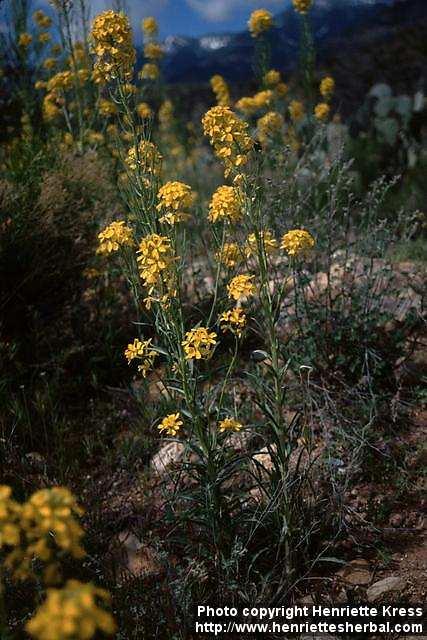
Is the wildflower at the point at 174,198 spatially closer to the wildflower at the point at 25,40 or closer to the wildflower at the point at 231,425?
the wildflower at the point at 231,425

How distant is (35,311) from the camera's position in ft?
Result: 10.6

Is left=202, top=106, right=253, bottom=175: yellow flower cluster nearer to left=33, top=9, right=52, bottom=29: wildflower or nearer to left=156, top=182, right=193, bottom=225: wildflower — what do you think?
left=156, top=182, right=193, bottom=225: wildflower

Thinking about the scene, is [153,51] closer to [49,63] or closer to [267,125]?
[49,63]

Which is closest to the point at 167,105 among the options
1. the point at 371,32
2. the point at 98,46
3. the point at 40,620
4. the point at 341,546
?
the point at 98,46

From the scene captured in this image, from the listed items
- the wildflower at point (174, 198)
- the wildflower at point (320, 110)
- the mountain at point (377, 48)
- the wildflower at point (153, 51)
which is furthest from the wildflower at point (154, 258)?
the mountain at point (377, 48)

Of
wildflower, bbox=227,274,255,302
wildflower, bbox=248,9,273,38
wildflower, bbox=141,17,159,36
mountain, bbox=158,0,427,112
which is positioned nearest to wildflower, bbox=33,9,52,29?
wildflower, bbox=141,17,159,36

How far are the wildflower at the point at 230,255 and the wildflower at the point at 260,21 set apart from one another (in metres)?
3.14

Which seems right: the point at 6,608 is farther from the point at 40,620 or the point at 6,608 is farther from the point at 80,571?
the point at 40,620

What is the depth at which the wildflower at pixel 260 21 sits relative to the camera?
4648 mm

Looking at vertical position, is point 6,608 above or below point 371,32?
below

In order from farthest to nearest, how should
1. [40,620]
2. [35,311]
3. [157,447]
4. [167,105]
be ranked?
[167,105] → [35,311] → [157,447] → [40,620]

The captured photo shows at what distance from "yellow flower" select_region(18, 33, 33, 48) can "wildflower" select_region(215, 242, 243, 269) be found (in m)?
4.14

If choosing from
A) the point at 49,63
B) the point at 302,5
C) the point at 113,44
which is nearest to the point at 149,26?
the point at 49,63

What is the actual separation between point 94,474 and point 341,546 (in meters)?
1.20
